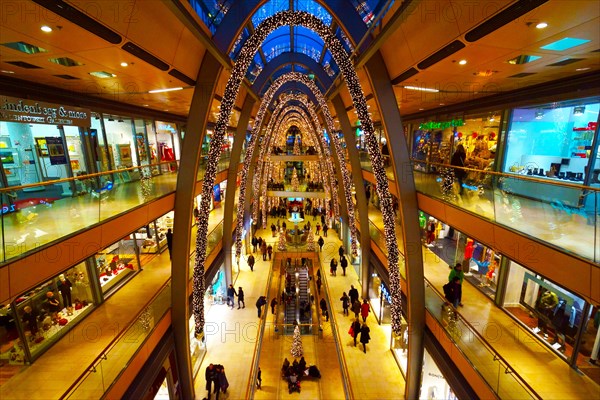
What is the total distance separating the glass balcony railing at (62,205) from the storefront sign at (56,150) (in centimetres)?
219

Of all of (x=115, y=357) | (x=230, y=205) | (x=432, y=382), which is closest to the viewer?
(x=115, y=357)

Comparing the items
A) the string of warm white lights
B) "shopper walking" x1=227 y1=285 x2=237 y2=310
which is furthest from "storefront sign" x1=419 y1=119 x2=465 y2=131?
"shopper walking" x1=227 y1=285 x2=237 y2=310

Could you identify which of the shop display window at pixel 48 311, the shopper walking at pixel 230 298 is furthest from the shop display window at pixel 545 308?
the shopper walking at pixel 230 298

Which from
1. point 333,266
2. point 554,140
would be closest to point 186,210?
point 554,140

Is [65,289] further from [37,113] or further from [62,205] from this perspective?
[37,113]

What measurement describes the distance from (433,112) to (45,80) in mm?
15391

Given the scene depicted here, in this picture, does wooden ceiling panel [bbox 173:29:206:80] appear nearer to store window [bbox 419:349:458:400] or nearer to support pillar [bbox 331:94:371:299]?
support pillar [bbox 331:94:371:299]

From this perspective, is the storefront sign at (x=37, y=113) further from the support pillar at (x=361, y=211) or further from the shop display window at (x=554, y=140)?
the support pillar at (x=361, y=211)

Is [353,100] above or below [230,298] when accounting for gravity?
above

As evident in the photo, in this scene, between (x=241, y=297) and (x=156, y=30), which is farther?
(x=241, y=297)

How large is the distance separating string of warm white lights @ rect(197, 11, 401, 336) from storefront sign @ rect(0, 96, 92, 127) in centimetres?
343

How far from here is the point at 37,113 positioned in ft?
21.4

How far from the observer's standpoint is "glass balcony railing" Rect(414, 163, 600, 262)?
4941 millimetres

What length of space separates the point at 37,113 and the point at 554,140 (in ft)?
41.1
